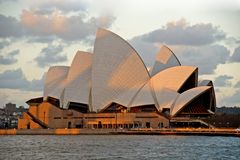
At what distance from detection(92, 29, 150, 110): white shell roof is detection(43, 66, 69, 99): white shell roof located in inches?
394

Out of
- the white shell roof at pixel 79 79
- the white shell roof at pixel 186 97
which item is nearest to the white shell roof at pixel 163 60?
the white shell roof at pixel 186 97

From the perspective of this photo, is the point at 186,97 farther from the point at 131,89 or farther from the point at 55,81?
the point at 55,81

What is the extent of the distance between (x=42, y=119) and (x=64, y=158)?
169ft

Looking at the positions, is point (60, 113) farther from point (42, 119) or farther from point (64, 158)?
point (64, 158)

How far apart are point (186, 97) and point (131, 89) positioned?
8.54 metres

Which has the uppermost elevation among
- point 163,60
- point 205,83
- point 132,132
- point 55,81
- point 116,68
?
point 163,60

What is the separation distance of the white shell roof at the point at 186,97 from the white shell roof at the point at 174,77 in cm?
141

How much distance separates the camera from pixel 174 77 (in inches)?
3182

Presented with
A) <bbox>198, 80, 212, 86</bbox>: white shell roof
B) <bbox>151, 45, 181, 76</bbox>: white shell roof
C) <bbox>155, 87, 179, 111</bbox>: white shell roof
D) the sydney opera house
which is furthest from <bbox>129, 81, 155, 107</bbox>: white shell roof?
<bbox>198, 80, 212, 86</bbox>: white shell roof

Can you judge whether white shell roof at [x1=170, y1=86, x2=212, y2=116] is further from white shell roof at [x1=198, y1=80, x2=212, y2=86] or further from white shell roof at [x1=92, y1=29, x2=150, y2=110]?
white shell roof at [x1=92, y1=29, x2=150, y2=110]

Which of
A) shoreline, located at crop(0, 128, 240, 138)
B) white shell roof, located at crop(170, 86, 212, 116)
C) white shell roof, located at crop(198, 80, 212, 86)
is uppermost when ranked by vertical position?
white shell roof, located at crop(198, 80, 212, 86)

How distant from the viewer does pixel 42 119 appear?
301 ft

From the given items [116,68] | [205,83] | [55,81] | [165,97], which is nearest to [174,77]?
[165,97]

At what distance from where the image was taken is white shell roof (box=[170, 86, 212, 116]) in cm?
7938
